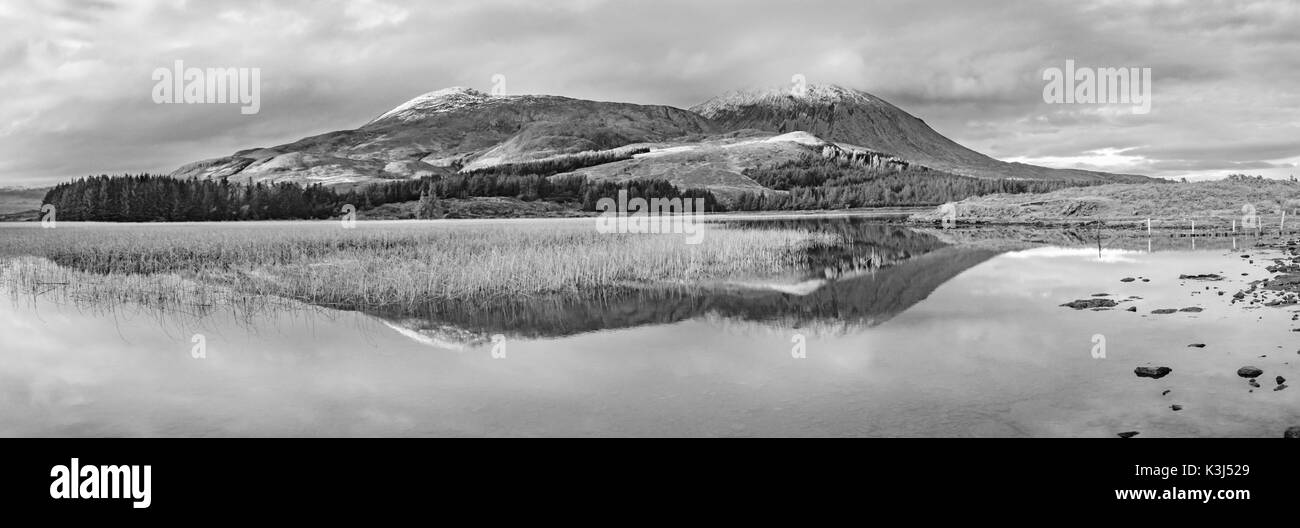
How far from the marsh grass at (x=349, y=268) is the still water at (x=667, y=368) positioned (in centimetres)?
224

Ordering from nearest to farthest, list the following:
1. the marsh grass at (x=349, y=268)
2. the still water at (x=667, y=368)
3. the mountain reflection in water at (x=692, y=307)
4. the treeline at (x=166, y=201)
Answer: the still water at (x=667, y=368) < the mountain reflection in water at (x=692, y=307) < the marsh grass at (x=349, y=268) < the treeline at (x=166, y=201)

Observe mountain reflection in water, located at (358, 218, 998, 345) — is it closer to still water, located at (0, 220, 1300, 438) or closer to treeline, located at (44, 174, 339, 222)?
still water, located at (0, 220, 1300, 438)

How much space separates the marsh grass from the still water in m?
2.24

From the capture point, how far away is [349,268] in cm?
2673

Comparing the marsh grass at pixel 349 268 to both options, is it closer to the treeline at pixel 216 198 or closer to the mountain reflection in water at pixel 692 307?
the mountain reflection in water at pixel 692 307

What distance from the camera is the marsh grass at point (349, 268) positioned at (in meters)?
22.4

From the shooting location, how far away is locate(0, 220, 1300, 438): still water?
988cm

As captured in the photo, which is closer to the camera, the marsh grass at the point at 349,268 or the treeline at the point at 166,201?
the marsh grass at the point at 349,268

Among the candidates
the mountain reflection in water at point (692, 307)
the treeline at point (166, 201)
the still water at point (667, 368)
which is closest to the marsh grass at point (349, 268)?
the mountain reflection in water at point (692, 307)

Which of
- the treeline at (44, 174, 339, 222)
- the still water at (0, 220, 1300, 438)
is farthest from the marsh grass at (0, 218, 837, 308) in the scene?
the treeline at (44, 174, 339, 222)

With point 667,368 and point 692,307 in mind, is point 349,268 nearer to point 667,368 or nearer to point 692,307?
point 692,307
